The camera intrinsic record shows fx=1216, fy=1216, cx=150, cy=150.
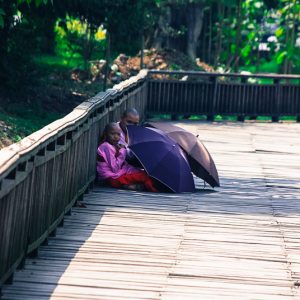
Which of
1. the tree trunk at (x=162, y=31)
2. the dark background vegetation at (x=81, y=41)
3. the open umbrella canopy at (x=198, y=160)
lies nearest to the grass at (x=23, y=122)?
the dark background vegetation at (x=81, y=41)

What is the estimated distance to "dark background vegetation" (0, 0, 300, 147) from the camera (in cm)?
2502

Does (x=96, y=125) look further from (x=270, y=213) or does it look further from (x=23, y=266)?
(x=23, y=266)

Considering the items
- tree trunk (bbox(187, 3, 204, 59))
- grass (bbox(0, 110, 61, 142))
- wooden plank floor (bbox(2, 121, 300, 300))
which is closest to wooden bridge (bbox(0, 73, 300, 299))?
wooden plank floor (bbox(2, 121, 300, 300))

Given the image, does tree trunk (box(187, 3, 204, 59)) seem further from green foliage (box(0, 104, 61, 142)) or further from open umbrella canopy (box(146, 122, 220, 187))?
open umbrella canopy (box(146, 122, 220, 187))

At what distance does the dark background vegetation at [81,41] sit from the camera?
82.1ft

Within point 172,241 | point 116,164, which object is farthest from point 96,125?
point 172,241

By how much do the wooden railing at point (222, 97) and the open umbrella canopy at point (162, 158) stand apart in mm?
12165

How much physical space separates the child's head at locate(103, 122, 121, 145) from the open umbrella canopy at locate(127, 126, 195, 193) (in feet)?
0.59

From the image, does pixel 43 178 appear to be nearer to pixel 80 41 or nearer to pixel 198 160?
pixel 198 160

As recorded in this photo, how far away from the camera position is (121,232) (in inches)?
458

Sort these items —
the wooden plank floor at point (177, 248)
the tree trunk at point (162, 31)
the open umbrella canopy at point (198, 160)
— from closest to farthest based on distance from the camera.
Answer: the wooden plank floor at point (177, 248) < the open umbrella canopy at point (198, 160) < the tree trunk at point (162, 31)

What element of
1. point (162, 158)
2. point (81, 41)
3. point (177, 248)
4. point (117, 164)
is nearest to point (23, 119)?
point (117, 164)

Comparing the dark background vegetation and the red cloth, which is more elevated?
the dark background vegetation

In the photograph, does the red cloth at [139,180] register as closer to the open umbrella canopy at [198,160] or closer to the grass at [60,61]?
the open umbrella canopy at [198,160]
